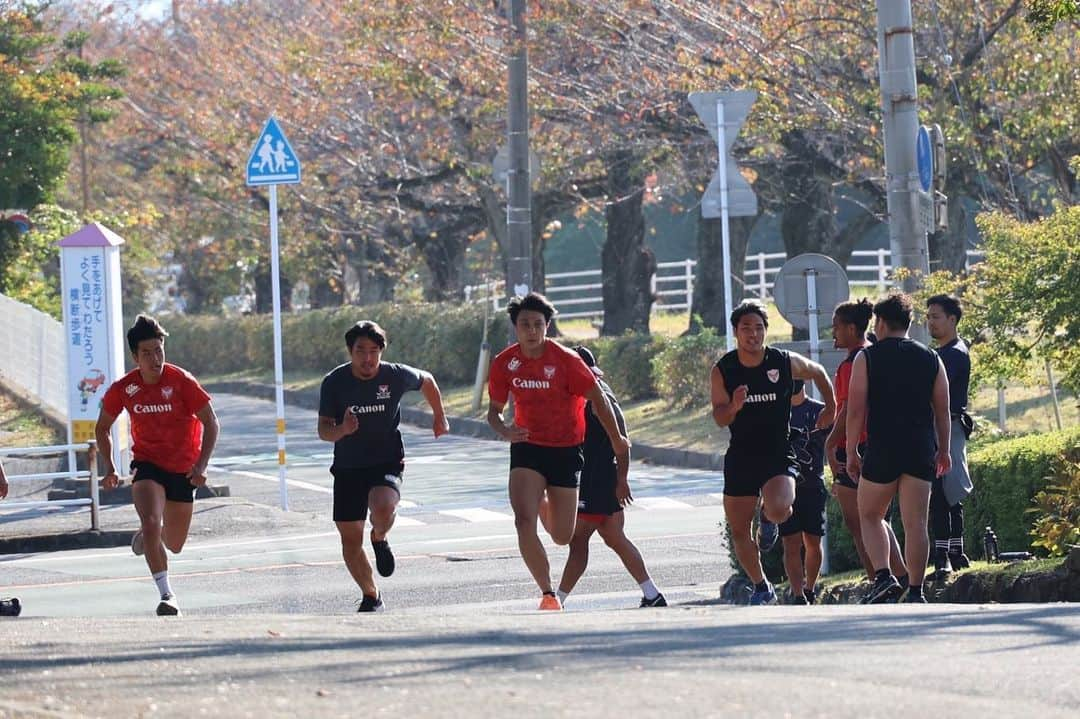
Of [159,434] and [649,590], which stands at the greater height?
[159,434]

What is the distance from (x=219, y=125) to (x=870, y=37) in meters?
23.5

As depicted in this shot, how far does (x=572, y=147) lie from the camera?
32750 mm

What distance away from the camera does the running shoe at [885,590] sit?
1073 centimetres

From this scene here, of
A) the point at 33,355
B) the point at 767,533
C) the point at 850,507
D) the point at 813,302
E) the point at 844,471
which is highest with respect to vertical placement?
the point at 33,355

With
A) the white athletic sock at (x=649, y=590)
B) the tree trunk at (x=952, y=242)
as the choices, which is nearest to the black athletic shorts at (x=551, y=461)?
the white athletic sock at (x=649, y=590)

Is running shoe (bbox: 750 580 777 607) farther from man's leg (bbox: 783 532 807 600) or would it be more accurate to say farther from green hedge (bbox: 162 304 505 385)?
green hedge (bbox: 162 304 505 385)

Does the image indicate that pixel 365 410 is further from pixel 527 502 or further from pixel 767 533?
pixel 767 533

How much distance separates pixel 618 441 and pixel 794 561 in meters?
1.60

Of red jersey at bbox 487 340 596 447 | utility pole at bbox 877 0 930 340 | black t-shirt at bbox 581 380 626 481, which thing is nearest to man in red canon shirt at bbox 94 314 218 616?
red jersey at bbox 487 340 596 447

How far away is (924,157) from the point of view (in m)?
14.9

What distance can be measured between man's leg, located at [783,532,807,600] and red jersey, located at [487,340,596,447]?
167cm

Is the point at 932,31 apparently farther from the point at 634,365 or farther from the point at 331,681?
the point at 331,681

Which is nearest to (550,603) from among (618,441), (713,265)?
(618,441)

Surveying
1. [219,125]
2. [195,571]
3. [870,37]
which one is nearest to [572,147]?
[870,37]
